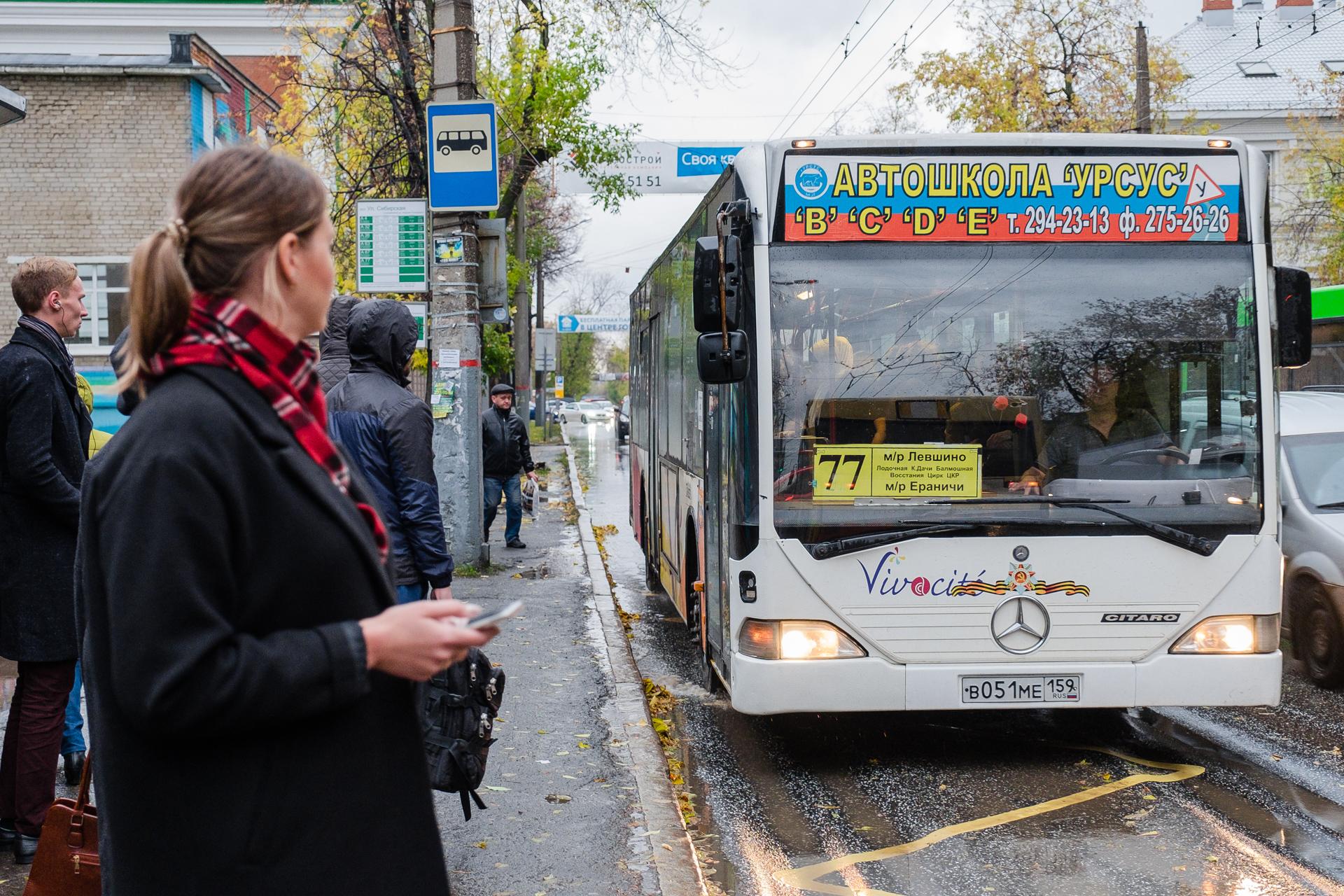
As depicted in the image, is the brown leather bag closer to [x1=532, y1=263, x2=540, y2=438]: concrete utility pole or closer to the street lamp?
the street lamp

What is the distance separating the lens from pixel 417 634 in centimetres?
173

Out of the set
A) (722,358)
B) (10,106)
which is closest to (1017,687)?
(722,358)

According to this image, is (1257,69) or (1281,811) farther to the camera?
(1257,69)

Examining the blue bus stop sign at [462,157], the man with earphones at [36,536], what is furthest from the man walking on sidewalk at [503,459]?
the man with earphones at [36,536]

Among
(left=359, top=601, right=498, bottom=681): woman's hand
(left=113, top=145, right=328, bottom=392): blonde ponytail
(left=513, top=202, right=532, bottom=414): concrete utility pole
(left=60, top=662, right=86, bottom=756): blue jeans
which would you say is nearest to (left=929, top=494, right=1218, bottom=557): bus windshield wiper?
(left=60, top=662, right=86, bottom=756): blue jeans

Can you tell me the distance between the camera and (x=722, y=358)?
231 inches

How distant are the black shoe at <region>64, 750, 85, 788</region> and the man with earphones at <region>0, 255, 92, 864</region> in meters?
0.65

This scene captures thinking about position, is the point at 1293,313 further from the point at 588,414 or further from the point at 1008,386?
the point at 588,414

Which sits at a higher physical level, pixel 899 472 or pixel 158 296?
pixel 158 296

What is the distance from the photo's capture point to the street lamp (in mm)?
6598

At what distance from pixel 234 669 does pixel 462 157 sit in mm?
10128

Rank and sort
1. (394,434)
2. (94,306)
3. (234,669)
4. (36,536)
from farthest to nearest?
(94,306) < (394,434) < (36,536) < (234,669)

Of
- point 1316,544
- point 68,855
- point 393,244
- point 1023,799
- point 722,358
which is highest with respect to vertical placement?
point 393,244

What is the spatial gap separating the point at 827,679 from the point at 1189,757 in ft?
6.43
